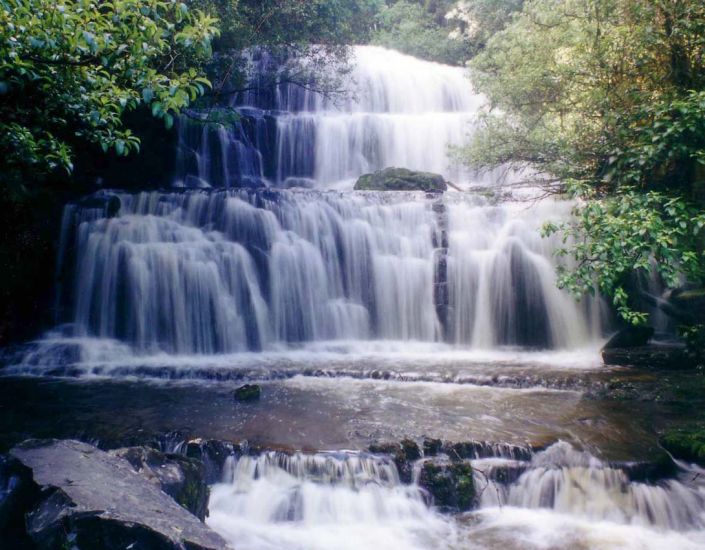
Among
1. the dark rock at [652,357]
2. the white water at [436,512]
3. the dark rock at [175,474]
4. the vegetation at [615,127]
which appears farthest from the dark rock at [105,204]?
the dark rock at [652,357]

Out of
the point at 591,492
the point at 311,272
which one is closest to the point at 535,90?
the point at 311,272

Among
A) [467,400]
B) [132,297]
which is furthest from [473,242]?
[132,297]

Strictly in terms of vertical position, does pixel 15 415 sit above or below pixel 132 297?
below

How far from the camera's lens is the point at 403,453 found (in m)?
6.25

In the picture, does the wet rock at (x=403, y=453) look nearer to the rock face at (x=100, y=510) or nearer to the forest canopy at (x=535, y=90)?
the rock face at (x=100, y=510)

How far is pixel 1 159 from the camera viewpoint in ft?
19.6

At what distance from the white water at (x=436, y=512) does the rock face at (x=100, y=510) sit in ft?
4.63

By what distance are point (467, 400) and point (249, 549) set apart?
412 centimetres

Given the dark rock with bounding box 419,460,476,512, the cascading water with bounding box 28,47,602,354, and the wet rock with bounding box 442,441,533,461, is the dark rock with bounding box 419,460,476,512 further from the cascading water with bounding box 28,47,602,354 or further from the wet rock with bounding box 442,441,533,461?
the cascading water with bounding box 28,47,602,354

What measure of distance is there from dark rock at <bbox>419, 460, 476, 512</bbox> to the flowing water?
130 mm

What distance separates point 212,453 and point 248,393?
1.93 m

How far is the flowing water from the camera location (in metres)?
5.81

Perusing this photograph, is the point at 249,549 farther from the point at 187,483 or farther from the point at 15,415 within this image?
the point at 15,415

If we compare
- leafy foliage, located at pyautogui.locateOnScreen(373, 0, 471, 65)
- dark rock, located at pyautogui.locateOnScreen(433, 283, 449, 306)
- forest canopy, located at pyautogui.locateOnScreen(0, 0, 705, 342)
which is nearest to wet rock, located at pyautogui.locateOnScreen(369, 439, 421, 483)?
forest canopy, located at pyautogui.locateOnScreen(0, 0, 705, 342)
